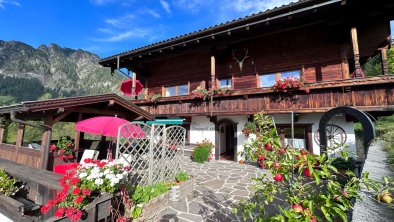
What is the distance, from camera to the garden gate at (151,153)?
549 cm

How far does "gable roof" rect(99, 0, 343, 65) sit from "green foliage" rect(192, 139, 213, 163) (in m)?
6.57

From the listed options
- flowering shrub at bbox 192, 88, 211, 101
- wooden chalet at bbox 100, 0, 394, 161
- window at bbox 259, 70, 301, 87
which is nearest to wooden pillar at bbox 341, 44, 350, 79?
wooden chalet at bbox 100, 0, 394, 161

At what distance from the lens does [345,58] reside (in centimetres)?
930

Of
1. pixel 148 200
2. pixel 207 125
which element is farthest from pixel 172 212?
pixel 207 125

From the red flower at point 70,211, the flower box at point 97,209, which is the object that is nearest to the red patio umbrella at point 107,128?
the flower box at point 97,209

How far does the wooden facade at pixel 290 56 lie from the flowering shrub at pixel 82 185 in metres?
7.19

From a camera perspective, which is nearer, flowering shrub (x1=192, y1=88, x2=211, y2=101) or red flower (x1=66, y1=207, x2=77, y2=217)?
red flower (x1=66, y1=207, x2=77, y2=217)

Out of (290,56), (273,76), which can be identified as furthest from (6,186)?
(290,56)

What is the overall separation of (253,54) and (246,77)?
1.46 metres

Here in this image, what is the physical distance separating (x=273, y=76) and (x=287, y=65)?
93 centimetres

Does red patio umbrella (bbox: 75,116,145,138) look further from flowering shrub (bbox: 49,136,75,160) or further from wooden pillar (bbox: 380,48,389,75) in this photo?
wooden pillar (bbox: 380,48,389,75)

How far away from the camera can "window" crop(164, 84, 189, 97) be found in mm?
14094

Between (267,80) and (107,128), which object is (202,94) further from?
(107,128)

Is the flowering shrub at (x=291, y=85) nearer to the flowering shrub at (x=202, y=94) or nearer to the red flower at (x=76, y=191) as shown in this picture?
the flowering shrub at (x=202, y=94)
